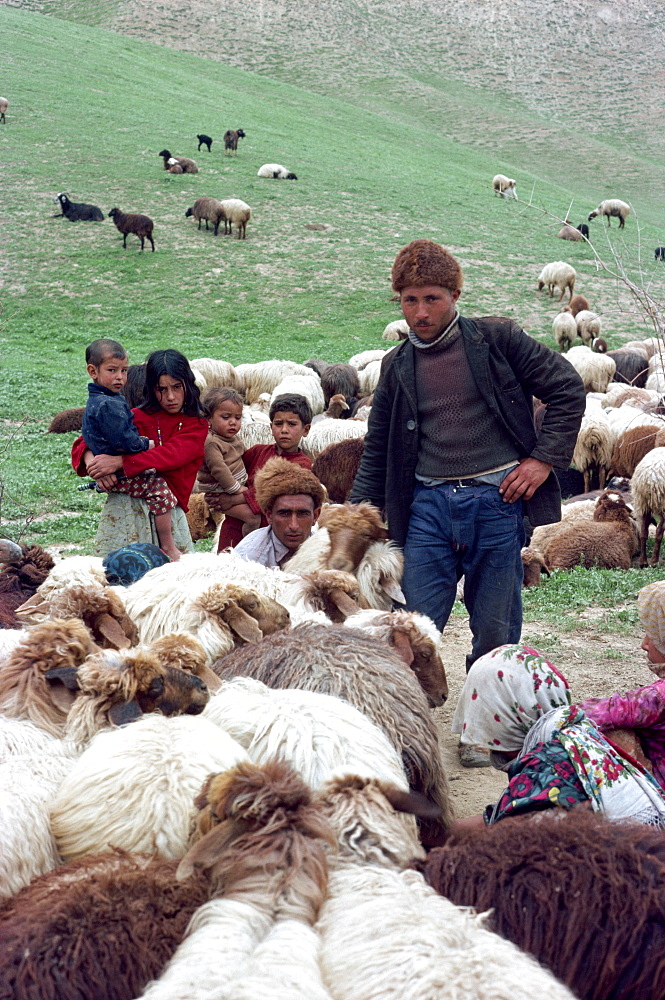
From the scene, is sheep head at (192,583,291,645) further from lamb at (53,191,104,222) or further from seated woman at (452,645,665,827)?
lamb at (53,191,104,222)

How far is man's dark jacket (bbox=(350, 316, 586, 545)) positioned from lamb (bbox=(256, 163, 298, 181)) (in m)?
32.1

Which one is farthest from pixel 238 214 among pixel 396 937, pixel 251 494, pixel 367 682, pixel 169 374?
pixel 396 937

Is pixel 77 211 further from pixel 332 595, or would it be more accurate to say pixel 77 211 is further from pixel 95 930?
pixel 95 930

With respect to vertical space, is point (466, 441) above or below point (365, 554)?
above

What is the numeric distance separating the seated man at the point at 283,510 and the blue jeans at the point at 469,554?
0.78 meters

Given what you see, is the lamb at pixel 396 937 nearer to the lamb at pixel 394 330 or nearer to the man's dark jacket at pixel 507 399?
the man's dark jacket at pixel 507 399

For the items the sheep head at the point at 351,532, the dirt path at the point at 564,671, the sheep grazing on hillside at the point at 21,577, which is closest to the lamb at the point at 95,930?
the dirt path at the point at 564,671

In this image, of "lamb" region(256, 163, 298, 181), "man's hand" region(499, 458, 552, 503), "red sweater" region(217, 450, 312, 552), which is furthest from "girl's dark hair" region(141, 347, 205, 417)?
"lamb" region(256, 163, 298, 181)

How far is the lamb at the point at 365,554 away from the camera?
410 centimetres

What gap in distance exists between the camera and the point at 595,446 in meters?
12.0

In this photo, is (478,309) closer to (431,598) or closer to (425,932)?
(431,598)

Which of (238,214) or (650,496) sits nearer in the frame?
(650,496)

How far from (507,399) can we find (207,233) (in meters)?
26.4

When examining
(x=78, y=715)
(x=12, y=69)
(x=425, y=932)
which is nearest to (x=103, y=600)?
(x=78, y=715)
